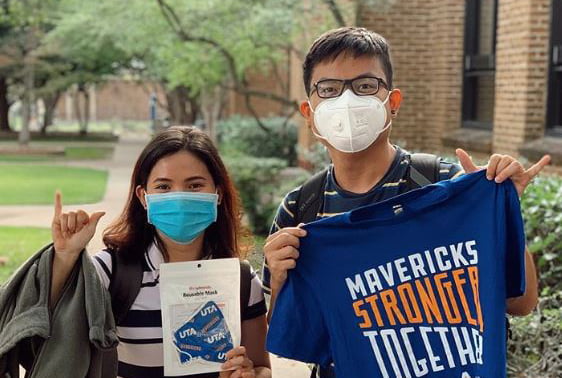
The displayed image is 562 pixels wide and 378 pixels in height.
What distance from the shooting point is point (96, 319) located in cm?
216

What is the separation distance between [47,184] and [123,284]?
15070 millimetres

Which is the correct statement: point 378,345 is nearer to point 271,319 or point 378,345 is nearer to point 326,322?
point 326,322

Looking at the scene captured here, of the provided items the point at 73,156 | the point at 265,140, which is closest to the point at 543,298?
the point at 265,140

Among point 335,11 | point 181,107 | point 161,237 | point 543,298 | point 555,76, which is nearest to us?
point 161,237

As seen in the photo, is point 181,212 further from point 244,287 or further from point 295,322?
point 295,322

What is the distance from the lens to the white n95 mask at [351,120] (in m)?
2.29

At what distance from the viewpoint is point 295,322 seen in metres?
2.26

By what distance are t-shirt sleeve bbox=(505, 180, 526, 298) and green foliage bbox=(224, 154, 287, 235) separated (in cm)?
811

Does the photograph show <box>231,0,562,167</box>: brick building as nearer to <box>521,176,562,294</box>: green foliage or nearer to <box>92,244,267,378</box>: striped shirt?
<box>521,176,562,294</box>: green foliage

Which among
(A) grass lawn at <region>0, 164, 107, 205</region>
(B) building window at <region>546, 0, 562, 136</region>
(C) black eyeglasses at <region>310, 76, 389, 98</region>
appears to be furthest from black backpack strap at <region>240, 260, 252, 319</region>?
(A) grass lawn at <region>0, 164, 107, 205</region>

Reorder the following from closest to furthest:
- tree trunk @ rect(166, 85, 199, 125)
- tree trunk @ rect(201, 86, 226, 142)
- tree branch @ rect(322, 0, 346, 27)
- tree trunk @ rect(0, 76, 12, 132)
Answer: tree branch @ rect(322, 0, 346, 27) < tree trunk @ rect(201, 86, 226, 142) < tree trunk @ rect(166, 85, 199, 125) < tree trunk @ rect(0, 76, 12, 132)

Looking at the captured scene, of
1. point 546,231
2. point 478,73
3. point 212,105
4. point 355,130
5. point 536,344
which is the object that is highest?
point 212,105

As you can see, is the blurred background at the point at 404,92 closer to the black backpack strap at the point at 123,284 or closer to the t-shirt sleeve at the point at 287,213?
the t-shirt sleeve at the point at 287,213

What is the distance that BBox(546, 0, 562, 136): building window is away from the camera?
8.56m
